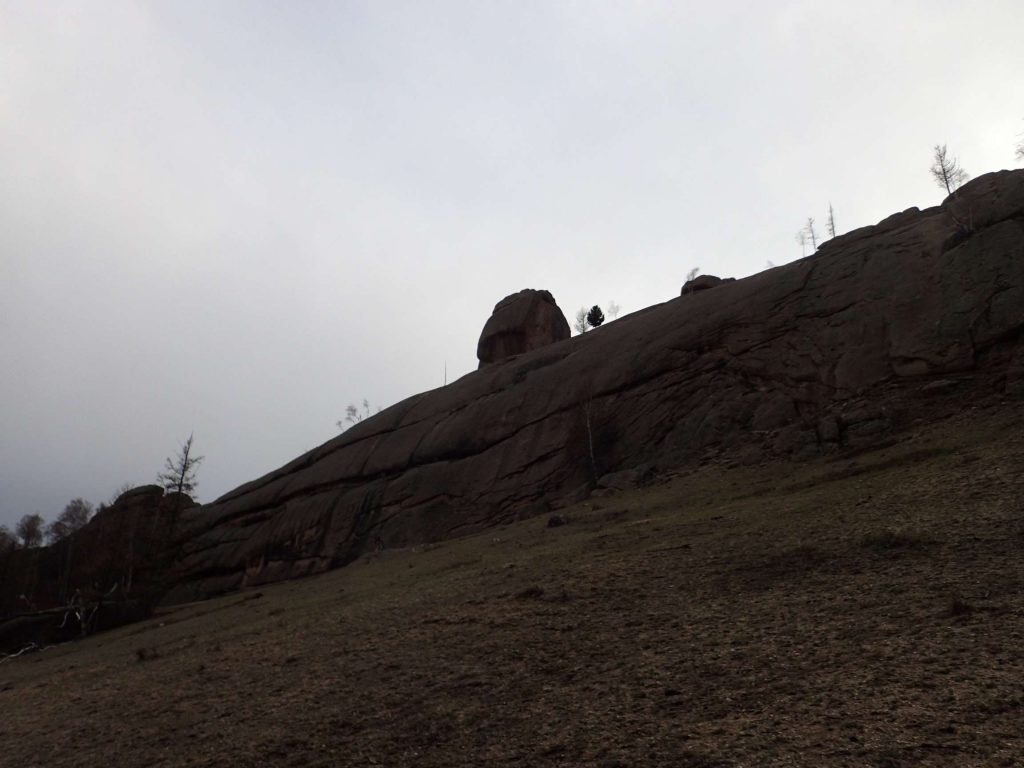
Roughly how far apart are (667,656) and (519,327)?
45.5 m

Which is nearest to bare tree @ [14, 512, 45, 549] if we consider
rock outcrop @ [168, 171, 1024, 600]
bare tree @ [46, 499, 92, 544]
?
bare tree @ [46, 499, 92, 544]

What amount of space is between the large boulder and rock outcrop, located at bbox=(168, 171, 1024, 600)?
11.7 meters

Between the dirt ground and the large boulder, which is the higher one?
the large boulder

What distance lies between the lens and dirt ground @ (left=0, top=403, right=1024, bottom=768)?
262 inches

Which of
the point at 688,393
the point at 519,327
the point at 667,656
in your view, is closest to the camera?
the point at 667,656

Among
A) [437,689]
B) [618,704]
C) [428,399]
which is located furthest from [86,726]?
[428,399]

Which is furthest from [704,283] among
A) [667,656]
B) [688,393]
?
[667,656]

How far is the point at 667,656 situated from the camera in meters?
9.08

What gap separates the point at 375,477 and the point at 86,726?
25.6 m

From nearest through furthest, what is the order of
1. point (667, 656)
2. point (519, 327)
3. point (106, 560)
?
point (667, 656) → point (106, 560) → point (519, 327)

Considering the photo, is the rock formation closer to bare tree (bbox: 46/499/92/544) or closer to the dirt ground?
the dirt ground

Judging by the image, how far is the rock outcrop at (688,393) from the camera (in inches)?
873

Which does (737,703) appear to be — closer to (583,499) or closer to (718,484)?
(718,484)

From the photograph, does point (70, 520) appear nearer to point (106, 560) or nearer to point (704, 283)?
point (106, 560)
